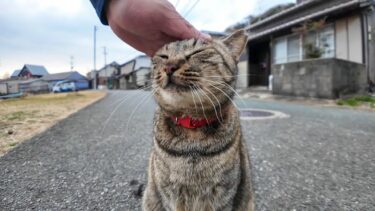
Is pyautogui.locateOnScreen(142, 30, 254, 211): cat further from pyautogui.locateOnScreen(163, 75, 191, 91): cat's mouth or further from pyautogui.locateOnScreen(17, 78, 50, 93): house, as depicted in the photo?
pyautogui.locateOnScreen(17, 78, 50, 93): house

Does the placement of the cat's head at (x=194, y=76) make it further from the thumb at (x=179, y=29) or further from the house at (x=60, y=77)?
the house at (x=60, y=77)

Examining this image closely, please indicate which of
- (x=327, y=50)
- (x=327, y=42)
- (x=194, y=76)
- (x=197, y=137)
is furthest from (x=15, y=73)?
(x=327, y=42)

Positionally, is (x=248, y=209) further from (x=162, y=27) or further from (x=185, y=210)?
(x=162, y=27)

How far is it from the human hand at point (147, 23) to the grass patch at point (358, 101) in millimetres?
8352

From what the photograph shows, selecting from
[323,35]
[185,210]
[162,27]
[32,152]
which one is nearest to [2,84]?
[162,27]

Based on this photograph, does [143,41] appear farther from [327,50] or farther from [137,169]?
[327,50]

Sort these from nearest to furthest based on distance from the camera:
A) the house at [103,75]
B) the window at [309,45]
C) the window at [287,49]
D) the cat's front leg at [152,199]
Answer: the cat's front leg at [152,199], the house at [103,75], the window at [309,45], the window at [287,49]

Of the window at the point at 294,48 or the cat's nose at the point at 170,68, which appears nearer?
the cat's nose at the point at 170,68

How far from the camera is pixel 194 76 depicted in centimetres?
160

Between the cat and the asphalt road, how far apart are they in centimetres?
36

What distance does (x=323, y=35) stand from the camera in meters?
12.2

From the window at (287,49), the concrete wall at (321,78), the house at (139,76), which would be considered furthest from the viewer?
the window at (287,49)

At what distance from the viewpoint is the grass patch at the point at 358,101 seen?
8641 mm

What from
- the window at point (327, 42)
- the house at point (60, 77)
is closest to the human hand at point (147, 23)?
the house at point (60, 77)
